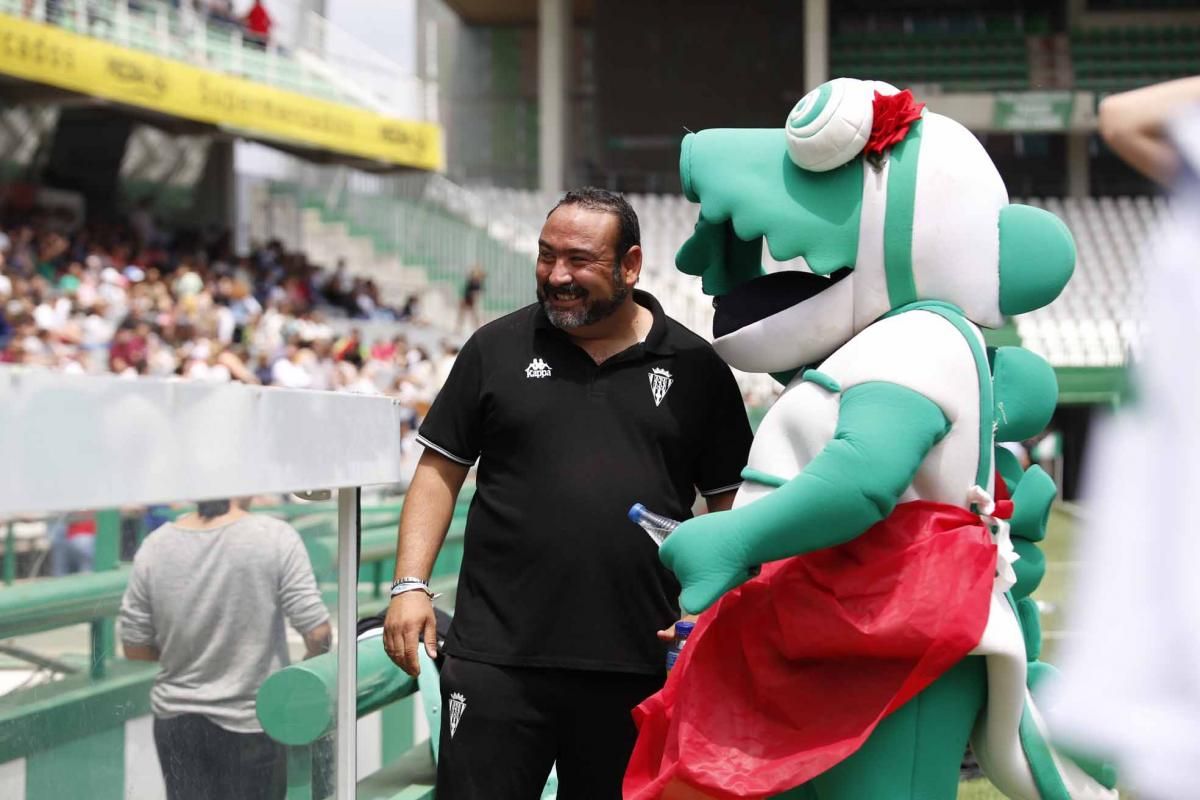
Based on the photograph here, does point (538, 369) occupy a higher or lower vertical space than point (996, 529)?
higher

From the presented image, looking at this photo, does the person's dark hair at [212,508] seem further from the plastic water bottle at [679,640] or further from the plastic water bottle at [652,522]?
the plastic water bottle at [679,640]

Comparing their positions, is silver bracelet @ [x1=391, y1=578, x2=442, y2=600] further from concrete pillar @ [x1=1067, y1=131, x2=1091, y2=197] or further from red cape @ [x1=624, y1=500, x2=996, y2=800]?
concrete pillar @ [x1=1067, y1=131, x2=1091, y2=197]

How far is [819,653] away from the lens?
2389mm

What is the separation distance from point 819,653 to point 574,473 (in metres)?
0.63

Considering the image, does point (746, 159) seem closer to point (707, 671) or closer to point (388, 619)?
point (707, 671)

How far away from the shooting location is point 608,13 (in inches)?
1128

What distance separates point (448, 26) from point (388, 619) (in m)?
28.8

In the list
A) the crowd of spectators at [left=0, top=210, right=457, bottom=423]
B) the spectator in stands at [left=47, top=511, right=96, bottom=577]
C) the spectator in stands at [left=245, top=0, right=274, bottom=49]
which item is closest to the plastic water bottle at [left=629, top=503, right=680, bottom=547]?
the spectator in stands at [left=47, top=511, right=96, bottom=577]

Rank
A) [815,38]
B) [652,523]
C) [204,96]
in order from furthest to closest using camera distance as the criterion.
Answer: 1. [815,38]
2. [204,96]
3. [652,523]

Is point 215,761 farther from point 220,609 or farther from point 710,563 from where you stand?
point 710,563

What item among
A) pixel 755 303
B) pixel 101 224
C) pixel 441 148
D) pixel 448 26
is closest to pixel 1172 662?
pixel 755 303

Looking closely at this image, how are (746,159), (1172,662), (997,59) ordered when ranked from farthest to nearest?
(997,59), (746,159), (1172,662)

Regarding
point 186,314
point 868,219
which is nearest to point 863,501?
point 868,219

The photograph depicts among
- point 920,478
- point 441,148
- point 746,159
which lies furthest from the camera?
point 441,148
